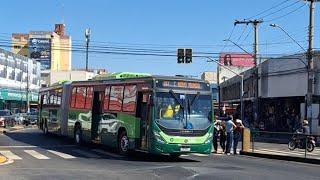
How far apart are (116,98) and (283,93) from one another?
30034 mm

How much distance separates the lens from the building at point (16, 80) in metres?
84.9

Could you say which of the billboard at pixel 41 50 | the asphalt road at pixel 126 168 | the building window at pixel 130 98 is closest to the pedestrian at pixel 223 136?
the asphalt road at pixel 126 168

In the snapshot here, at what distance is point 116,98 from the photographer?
79.4 ft

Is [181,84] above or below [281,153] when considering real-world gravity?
above

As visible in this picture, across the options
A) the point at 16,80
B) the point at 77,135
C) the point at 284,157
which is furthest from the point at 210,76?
the point at 284,157

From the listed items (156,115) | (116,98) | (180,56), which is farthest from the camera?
(180,56)

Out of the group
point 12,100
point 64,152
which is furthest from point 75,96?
point 12,100

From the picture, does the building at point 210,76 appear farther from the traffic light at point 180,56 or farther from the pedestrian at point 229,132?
the pedestrian at point 229,132

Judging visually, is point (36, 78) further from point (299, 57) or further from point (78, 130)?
point (78, 130)

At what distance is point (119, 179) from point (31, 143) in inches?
617

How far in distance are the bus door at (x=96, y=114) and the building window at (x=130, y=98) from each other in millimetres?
3129

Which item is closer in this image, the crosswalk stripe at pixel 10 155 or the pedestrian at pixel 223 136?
the crosswalk stripe at pixel 10 155

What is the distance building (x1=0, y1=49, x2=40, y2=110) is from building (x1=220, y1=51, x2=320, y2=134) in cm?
3752

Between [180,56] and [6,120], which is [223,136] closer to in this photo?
[180,56]
